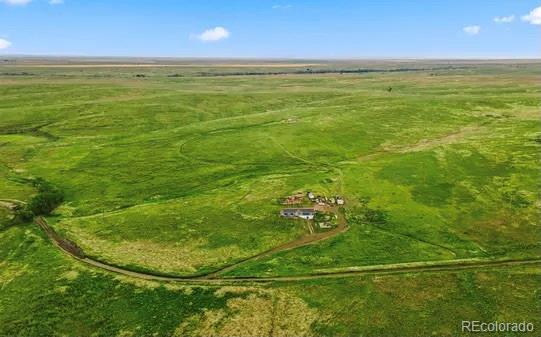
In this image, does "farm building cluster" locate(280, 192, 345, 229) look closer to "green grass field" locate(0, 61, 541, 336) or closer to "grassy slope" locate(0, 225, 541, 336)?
"green grass field" locate(0, 61, 541, 336)

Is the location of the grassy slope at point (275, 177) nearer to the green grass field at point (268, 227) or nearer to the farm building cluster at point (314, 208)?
the green grass field at point (268, 227)

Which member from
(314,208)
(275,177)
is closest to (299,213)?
(314,208)

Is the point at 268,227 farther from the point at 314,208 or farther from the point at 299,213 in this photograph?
the point at 314,208

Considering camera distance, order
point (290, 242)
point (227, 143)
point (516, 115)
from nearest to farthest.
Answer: point (290, 242)
point (227, 143)
point (516, 115)

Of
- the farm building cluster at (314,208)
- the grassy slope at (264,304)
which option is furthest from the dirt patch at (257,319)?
the farm building cluster at (314,208)

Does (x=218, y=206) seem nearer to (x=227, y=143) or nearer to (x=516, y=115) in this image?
(x=227, y=143)

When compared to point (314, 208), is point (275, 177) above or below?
below

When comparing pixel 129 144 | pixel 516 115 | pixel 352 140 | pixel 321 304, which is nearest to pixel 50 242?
pixel 321 304

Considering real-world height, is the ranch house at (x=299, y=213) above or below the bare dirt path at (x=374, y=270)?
above
